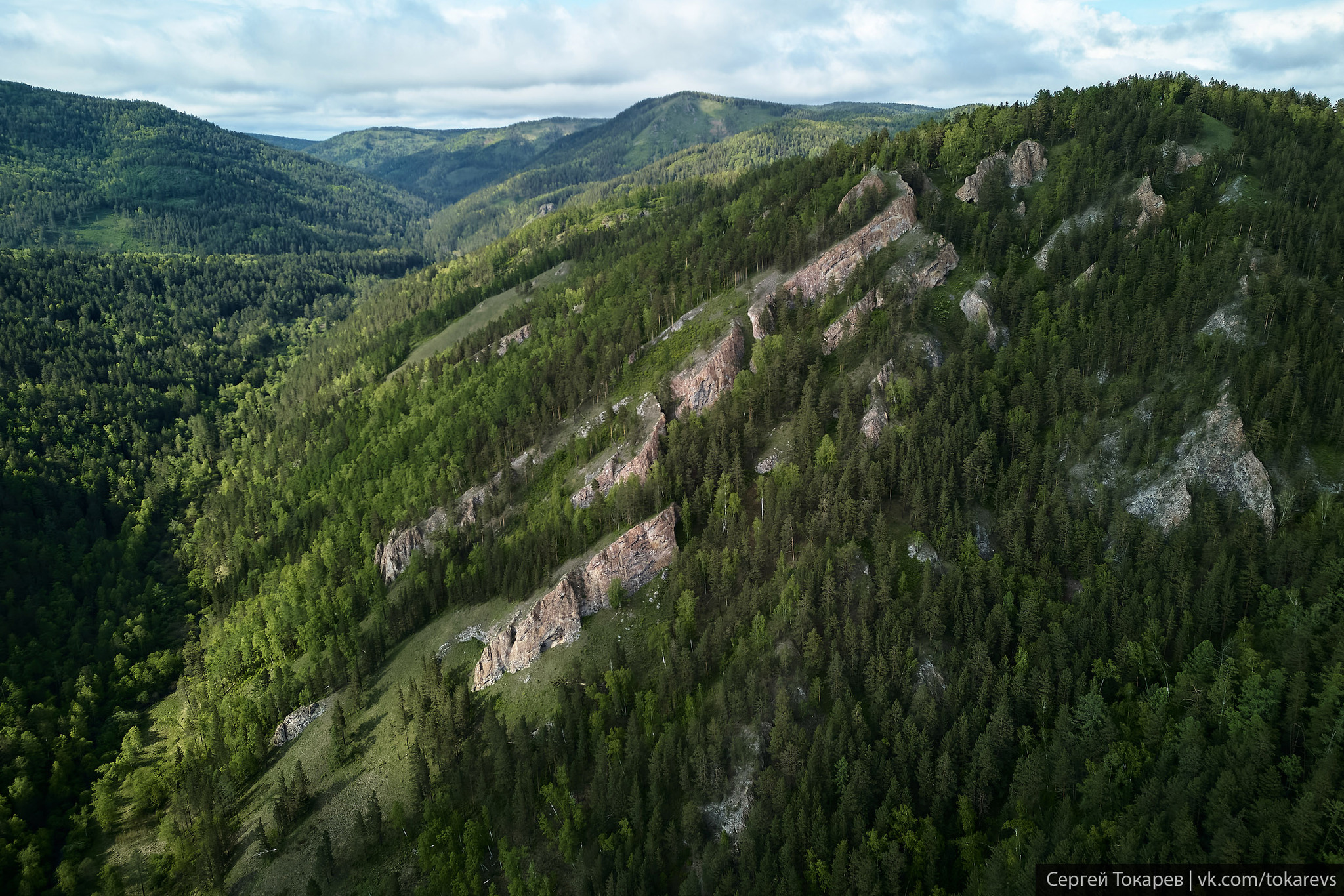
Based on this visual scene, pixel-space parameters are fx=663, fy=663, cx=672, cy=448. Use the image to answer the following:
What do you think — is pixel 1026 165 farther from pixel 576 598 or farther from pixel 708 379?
pixel 576 598

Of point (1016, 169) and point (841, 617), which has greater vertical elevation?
point (1016, 169)

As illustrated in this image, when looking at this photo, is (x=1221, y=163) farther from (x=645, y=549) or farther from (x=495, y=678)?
(x=495, y=678)

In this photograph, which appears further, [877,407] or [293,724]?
[877,407]

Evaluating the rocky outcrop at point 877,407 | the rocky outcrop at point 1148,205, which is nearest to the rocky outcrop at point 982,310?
the rocky outcrop at point 877,407

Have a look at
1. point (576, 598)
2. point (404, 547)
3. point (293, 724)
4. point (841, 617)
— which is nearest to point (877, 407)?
point (841, 617)

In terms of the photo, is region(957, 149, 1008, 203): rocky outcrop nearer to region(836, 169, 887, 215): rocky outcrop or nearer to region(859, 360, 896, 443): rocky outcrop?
region(836, 169, 887, 215): rocky outcrop

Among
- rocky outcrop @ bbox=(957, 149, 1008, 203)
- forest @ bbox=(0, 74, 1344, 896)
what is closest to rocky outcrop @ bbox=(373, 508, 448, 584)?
forest @ bbox=(0, 74, 1344, 896)
